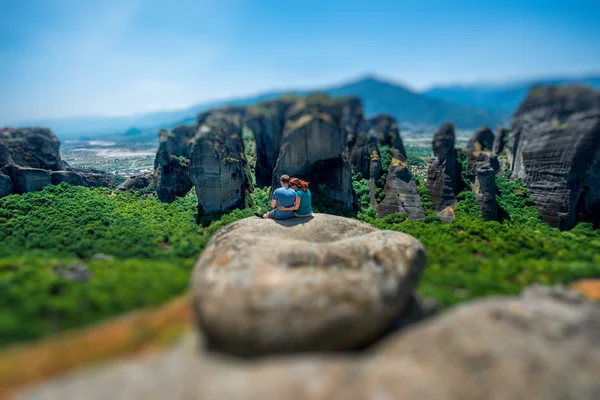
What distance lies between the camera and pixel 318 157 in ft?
87.6

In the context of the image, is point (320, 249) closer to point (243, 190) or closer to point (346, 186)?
point (346, 186)

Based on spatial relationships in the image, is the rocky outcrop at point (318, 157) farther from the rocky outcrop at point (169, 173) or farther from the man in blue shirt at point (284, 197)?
the rocky outcrop at point (169, 173)

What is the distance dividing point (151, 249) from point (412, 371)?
15.5 m

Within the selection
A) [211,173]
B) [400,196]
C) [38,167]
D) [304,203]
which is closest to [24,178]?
[38,167]

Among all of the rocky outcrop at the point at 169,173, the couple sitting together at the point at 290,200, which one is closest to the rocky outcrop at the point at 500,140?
the couple sitting together at the point at 290,200

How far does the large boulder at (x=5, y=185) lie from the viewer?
27064 mm

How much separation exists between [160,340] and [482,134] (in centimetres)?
5069

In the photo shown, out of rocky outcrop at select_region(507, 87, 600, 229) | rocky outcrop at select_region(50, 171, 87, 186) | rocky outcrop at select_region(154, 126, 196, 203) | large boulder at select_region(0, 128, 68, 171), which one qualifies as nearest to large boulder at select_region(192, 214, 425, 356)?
rocky outcrop at select_region(507, 87, 600, 229)

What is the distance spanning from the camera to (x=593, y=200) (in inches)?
906

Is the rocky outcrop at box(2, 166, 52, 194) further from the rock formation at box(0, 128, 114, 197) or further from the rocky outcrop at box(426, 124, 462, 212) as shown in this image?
the rocky outcrop at box(426, 124, 462, 212)

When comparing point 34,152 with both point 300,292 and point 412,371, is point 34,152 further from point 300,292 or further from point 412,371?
point 412,371

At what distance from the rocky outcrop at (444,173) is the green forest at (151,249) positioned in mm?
995

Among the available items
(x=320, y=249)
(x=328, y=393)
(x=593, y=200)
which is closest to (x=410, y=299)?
(x=320, y=249)

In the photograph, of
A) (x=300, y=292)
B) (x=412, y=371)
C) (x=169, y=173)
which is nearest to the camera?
(x=412, y=371)
